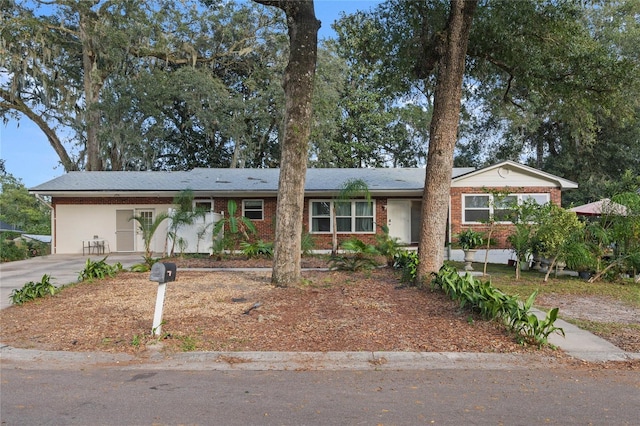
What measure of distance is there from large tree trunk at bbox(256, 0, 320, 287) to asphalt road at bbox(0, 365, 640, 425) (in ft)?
15.2

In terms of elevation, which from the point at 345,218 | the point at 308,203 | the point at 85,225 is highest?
the point at 308,203

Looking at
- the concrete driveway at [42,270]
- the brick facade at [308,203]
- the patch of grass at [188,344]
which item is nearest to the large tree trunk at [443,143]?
the patch of grass at [188,344]

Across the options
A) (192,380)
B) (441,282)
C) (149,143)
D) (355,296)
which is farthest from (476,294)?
(149,143)

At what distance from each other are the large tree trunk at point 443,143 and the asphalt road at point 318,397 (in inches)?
187

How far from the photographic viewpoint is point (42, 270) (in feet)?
48.5

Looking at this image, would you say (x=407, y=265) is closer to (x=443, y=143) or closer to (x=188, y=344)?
(x=443, y=143)

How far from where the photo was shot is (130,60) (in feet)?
92.5

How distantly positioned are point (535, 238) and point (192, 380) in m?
9.87

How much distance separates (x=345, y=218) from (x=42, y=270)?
38.3ft

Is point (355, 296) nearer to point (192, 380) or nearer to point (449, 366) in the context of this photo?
point (449, 366)

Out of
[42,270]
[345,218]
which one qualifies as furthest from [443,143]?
[42,270]

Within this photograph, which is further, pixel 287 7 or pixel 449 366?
pixel 287 7

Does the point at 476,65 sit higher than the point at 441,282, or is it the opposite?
the point at 476,65

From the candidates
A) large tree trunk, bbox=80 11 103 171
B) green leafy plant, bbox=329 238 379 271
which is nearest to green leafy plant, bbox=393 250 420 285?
green leafy plant, bbox=329 238 379 271
